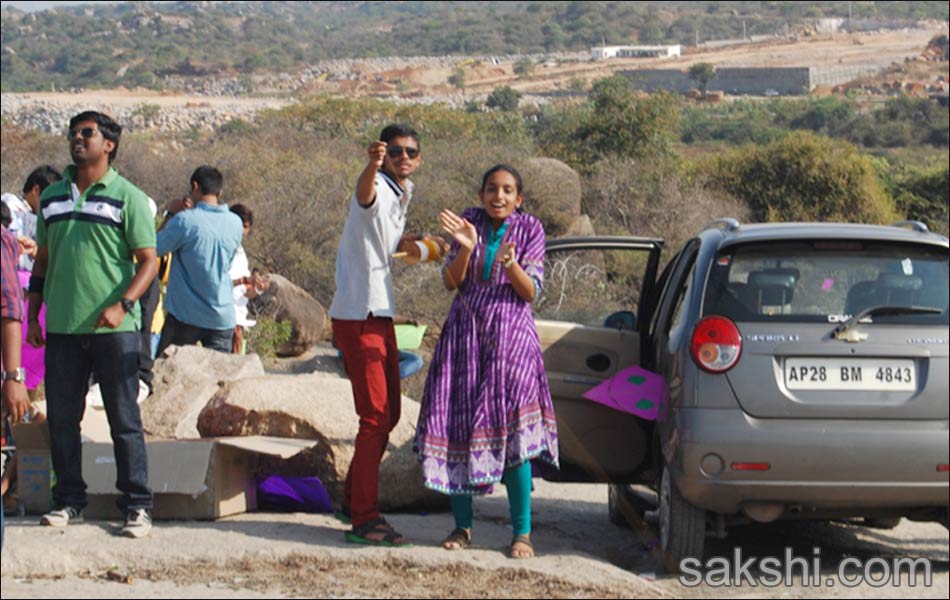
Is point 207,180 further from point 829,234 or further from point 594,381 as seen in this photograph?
point 829,234

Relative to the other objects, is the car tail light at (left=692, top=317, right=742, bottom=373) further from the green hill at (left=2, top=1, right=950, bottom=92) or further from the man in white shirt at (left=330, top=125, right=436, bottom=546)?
the green hill at (left=2, top=1, right=950, bottom=92)

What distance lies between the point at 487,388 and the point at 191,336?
3.39 m

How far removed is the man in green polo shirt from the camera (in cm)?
648

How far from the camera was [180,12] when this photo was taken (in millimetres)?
175125

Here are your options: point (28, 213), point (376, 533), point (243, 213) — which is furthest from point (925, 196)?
point (376, 533)

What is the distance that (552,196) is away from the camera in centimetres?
2555

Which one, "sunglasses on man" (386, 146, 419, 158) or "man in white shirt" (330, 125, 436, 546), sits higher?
"sunglasses on man" (386, 146, 419, 158)

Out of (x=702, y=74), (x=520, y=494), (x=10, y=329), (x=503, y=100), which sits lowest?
(x=520, y=494)

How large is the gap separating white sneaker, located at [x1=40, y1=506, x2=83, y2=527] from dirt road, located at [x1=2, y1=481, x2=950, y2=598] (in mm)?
51

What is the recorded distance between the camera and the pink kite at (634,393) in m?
6.82

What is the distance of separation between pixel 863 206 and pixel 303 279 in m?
14.7

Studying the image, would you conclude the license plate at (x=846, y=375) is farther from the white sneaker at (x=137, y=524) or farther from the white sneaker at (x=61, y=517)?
the white sneaker at (x=61, y=517)

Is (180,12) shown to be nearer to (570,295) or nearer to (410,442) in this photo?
(570,295)

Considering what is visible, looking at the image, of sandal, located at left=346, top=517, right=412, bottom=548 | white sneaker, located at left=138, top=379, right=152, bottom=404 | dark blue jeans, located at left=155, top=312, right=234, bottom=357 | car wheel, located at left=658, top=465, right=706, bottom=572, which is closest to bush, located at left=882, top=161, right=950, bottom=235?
dark blue jeans, located at left=155, top=312, right=234, bottom=357
